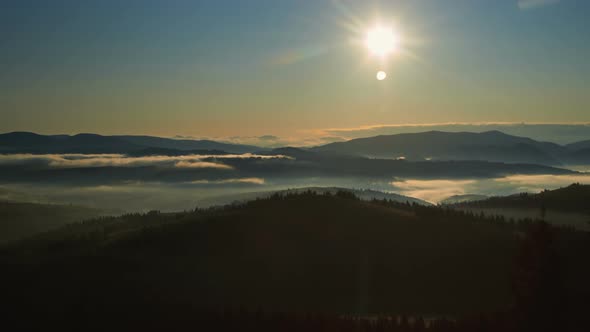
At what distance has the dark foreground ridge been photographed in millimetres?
66500

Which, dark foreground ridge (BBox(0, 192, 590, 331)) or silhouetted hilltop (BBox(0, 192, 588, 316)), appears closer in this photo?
dark foreground ridge (BBox(0, 192, 590, 331))

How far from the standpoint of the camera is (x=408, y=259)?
9588 cm

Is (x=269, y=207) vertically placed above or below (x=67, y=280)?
above

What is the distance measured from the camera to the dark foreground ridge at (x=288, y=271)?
2618 inches

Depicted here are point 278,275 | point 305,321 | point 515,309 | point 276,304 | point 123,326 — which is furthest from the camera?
point 278,275

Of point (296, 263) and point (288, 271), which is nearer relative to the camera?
point (288, 271)

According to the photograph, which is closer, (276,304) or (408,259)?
(276,304)

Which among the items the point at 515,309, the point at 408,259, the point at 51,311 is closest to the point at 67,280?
the point at 51,311

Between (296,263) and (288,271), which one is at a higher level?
(296,263)

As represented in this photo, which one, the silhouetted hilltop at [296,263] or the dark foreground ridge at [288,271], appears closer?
the dark foreground ridge at [288,271]

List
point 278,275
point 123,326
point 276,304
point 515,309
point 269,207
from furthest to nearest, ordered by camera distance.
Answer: point 269,207 < point 278,275 < point 276,304 < point 123,326 < point 515,309

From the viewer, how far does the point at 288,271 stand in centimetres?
9306

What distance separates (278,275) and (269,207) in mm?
37345

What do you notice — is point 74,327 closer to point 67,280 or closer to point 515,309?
point 67,280
